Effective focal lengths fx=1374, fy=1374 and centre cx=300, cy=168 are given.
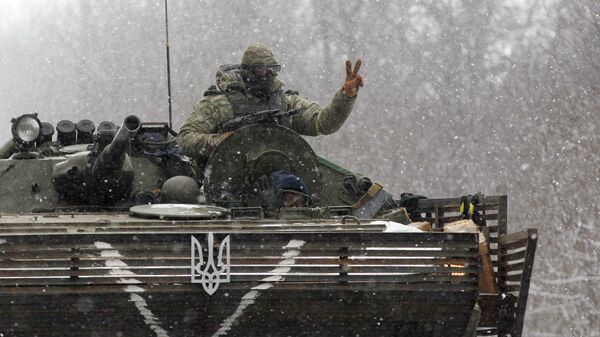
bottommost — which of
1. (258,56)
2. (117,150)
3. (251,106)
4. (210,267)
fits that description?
(210,267)

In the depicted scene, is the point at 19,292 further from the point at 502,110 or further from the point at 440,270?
the point at 502,110

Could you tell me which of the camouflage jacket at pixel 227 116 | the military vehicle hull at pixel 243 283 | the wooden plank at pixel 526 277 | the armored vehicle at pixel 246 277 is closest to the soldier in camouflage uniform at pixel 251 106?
the camouflage jacket at pixel 227 116

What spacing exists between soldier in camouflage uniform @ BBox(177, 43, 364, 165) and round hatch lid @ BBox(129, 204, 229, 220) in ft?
5.21

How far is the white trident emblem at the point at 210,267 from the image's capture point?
7.61 meters

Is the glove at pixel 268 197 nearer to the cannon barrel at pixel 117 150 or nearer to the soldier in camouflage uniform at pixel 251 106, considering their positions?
the soldier in camouflage uniform at pixel 251 106

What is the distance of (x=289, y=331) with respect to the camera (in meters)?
7.92

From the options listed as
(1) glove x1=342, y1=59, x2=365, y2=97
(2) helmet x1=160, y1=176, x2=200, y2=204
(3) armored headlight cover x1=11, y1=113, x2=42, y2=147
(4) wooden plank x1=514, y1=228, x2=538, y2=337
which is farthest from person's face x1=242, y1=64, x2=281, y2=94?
(4) wooden plank x1=514, y1=228, x2=538, y2=337

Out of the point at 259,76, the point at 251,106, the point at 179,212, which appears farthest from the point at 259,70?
the point at 179,212

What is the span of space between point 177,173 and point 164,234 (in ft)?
11.1

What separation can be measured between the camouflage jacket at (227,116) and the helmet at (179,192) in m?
0.45

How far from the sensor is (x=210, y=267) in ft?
25.0

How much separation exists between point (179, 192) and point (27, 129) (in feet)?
5.68

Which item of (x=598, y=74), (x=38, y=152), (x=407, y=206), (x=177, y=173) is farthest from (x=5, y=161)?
(x=598, y=74)

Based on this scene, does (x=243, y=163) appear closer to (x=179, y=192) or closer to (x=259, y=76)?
(x=179, y=192)
